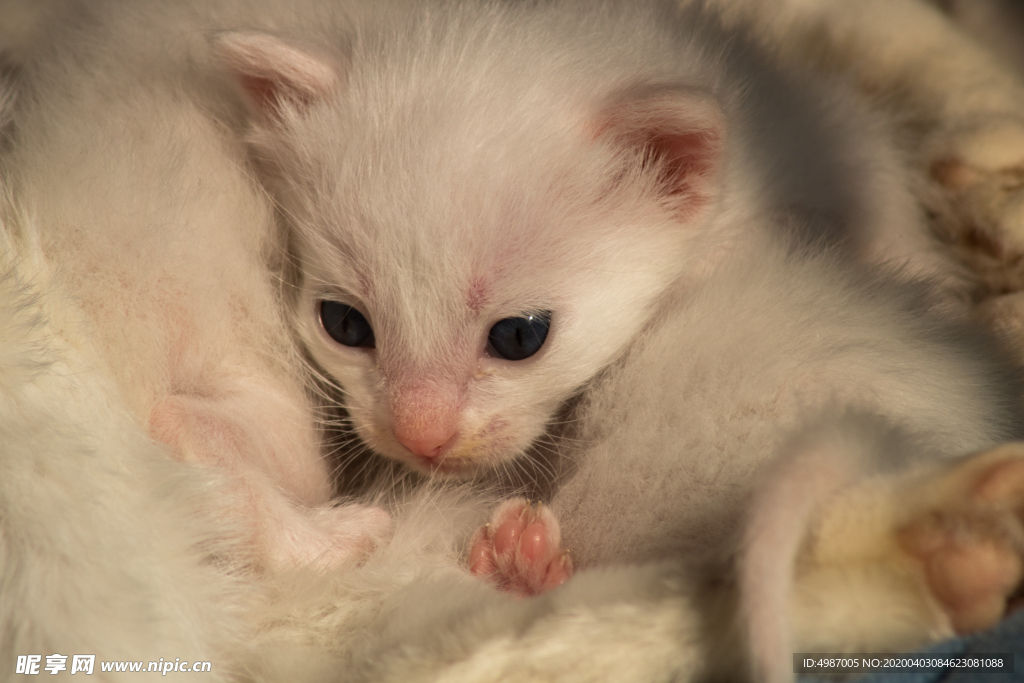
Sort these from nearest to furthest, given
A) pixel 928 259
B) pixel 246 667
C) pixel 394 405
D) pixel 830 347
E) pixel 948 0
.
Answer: pixel 246 667, pixel 830 347, pixel 394 405, pixel 928 259, pixel 948 0

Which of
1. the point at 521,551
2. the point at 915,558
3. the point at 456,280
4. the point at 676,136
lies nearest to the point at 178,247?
the point at 456,280

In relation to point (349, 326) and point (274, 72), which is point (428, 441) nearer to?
point (349, 326)

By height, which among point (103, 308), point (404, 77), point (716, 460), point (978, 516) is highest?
point (404, 77)

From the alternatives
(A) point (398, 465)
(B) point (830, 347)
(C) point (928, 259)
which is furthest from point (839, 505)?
(C) point (928, 259)

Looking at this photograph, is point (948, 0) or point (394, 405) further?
point (948, 0)

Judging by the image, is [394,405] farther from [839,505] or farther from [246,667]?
[839,505]

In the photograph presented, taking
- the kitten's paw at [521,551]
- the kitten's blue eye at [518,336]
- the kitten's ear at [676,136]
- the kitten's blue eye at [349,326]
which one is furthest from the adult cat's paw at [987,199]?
the kitten's blue eye at [349,326]

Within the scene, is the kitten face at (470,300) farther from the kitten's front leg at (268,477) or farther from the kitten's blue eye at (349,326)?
the kitten's front leg at (268,477)
